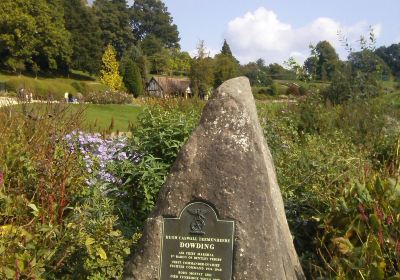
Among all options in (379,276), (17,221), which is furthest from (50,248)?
(379,276)

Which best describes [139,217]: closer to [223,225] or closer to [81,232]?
[81,232]

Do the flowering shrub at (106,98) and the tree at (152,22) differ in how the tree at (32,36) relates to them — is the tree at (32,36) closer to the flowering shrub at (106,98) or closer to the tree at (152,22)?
the flowering shrub at (106,98)

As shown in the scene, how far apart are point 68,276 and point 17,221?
0.84m

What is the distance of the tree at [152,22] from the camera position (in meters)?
99.2

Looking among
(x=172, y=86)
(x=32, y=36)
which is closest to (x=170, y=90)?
(x=172, y=86)

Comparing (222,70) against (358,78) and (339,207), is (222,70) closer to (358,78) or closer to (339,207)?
(358,78)

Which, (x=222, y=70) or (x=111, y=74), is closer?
(x=222, y=70)

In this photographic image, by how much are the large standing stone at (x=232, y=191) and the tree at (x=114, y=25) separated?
70.1 m

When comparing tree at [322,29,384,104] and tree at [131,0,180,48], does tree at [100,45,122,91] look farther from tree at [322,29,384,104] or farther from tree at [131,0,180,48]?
tree at [131,0,180,48]

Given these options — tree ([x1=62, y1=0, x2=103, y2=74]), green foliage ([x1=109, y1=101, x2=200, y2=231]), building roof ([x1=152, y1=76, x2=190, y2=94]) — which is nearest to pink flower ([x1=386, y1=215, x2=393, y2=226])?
green foliage ([x1=109, y1=101, x2=200, y2=231])

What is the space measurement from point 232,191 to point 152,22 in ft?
322

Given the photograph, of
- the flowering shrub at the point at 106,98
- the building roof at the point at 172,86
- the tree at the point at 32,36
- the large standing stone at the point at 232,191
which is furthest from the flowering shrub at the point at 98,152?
the tree at the point at 32,36

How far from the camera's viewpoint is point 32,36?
5725 cm

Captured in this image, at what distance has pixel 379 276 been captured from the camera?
4035 mm
